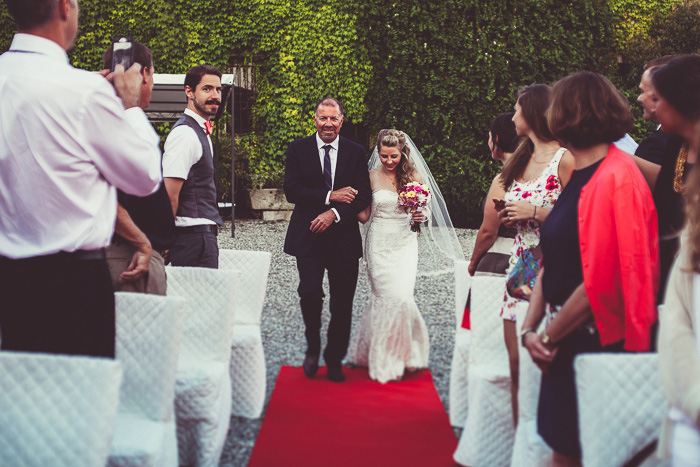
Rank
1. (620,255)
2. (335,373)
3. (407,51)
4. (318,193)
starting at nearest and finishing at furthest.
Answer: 1. (620,255)
2. (335,373)
3. (318,193)
4. (407,51)

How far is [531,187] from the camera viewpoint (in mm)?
3299

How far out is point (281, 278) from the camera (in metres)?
8.90

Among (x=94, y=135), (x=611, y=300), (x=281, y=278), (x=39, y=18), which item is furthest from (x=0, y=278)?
(x=281, y=278)

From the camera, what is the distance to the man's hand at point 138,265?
2.91 m

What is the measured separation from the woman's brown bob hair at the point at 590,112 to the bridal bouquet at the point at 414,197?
2.70 metres

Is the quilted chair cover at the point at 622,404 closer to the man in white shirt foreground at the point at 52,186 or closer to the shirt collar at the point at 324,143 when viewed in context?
the man in white shirt foreground at the point at 52,186

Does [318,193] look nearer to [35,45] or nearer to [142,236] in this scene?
[142,236]

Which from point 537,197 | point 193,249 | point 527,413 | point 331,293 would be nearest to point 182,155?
point 193,249

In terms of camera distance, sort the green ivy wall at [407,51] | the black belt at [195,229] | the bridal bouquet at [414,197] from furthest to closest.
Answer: the green ivy wall at [407,51], the bridal bouquet at [414,197], the black belt at [195,229]

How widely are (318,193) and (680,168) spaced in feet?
8.80

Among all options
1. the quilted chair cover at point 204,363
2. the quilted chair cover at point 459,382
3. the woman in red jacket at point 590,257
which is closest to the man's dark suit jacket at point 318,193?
the quilted chair cover at point 459,382

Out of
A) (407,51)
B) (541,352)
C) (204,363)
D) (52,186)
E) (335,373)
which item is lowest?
(335,373)

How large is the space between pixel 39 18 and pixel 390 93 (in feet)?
44.2

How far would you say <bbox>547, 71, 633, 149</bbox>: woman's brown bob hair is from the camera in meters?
2.29
